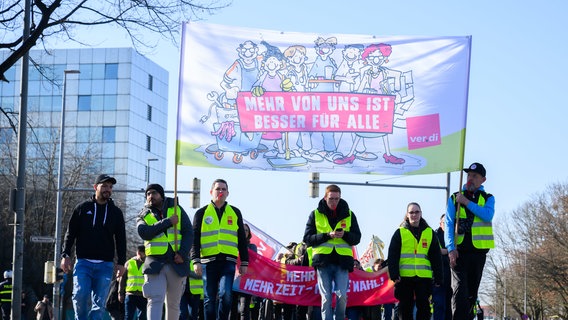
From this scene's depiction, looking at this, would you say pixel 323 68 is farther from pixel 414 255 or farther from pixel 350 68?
pixel 414 255

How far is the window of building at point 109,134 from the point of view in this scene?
96062 mm

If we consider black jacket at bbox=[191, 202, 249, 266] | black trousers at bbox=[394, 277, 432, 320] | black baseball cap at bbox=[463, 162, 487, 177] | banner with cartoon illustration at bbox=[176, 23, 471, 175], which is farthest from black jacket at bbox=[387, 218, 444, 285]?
black jacket at bbox=[191, 202, 249, 266]

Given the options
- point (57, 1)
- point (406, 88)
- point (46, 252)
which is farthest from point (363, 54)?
point (46, 252)

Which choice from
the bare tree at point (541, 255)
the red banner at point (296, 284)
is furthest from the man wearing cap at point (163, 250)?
the bare tree at point (541, 255)

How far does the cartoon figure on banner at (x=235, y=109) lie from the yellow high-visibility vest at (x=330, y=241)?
5.35 feet

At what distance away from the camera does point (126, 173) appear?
93.9m

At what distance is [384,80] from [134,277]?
5.65m

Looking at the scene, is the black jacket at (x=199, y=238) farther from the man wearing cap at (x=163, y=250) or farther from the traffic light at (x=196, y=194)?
the traffic light at (x=196, y=194)

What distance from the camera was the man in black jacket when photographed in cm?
1407

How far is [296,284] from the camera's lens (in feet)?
61.1

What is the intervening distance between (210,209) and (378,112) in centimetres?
318

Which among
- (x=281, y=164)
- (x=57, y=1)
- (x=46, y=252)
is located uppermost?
(x=57, y=1)

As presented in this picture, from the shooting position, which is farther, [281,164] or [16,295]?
[16,295]

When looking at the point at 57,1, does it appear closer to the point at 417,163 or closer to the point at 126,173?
the point at 417,163
